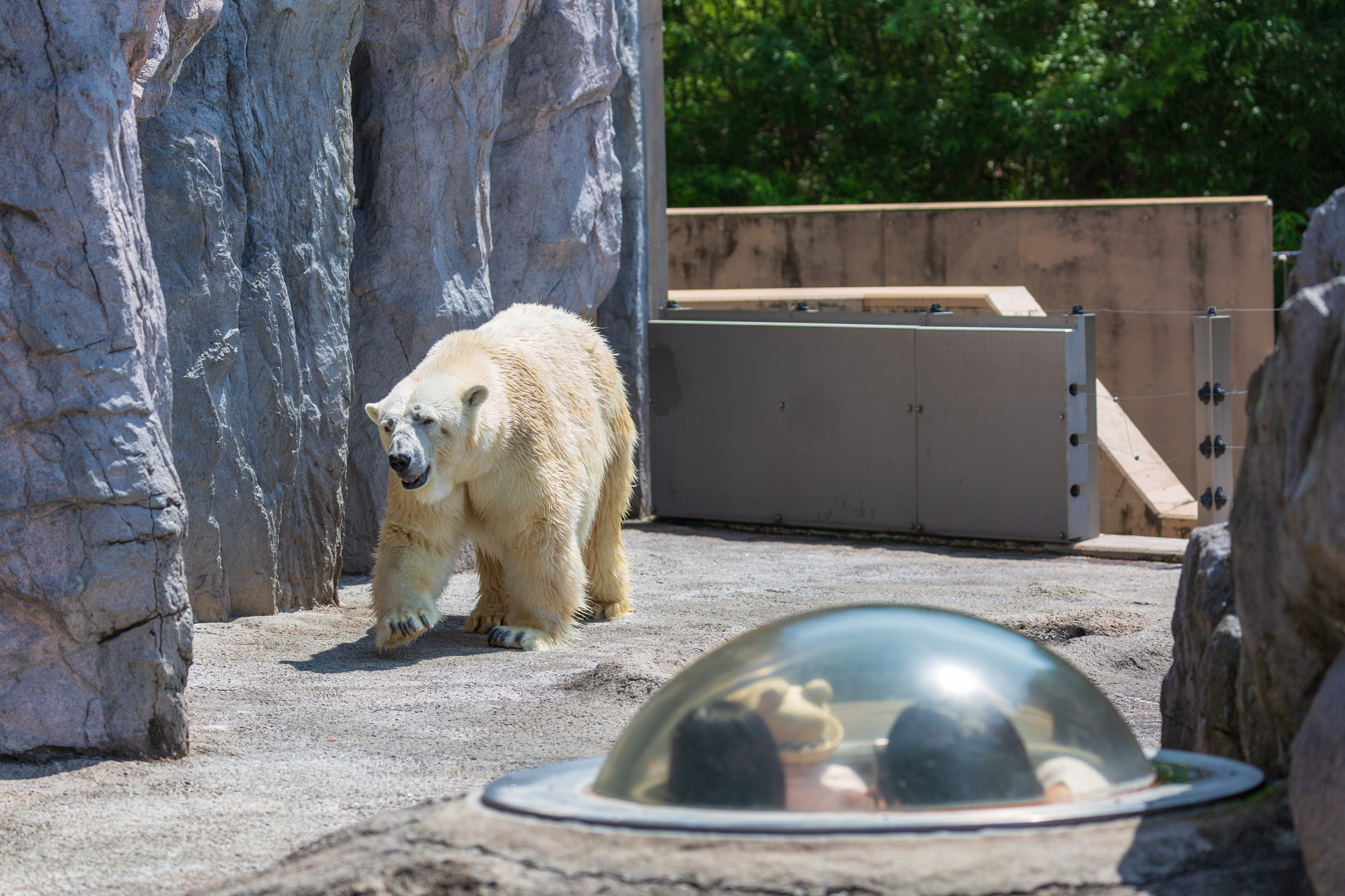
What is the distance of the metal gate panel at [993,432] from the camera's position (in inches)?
357

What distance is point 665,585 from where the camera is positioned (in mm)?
8070

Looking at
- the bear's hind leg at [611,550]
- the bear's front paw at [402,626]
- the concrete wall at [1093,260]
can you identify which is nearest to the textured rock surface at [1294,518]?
the bear's front paw at [402,626]

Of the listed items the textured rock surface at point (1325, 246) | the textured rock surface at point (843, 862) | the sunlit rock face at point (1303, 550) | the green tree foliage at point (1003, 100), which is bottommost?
the textured rock surface at point (843, 862)

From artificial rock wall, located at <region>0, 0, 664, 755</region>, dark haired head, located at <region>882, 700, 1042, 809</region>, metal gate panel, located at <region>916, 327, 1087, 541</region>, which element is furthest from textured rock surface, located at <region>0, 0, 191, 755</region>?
metal gate panel, located at <region>916, 327, 1087, 541</region>

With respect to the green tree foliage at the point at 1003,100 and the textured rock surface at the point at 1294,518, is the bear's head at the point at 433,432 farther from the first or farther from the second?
the green tree foliage at the point at 1003,100

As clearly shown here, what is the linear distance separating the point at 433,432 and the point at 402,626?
2.66ft

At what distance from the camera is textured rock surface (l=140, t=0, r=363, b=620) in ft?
20.7

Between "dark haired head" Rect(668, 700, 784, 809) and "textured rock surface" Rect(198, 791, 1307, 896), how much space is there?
0.40 feet

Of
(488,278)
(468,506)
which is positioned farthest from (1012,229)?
(468,506)

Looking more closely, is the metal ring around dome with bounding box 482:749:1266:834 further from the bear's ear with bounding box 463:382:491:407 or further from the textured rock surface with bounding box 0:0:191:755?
the bear's ear with bounding box 463:382:491:407

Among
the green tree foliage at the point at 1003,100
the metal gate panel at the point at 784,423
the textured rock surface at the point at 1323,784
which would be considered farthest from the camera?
the green tree foliage at the point at 1003,100

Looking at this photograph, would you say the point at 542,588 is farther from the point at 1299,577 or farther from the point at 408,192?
the point at 1299,577

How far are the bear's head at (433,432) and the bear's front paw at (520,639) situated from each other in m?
0.65

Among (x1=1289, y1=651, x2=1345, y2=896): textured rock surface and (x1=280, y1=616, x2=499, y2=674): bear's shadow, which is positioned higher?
(x1=1289, y1=651, x2=1345, y2=896): textured rock surface
